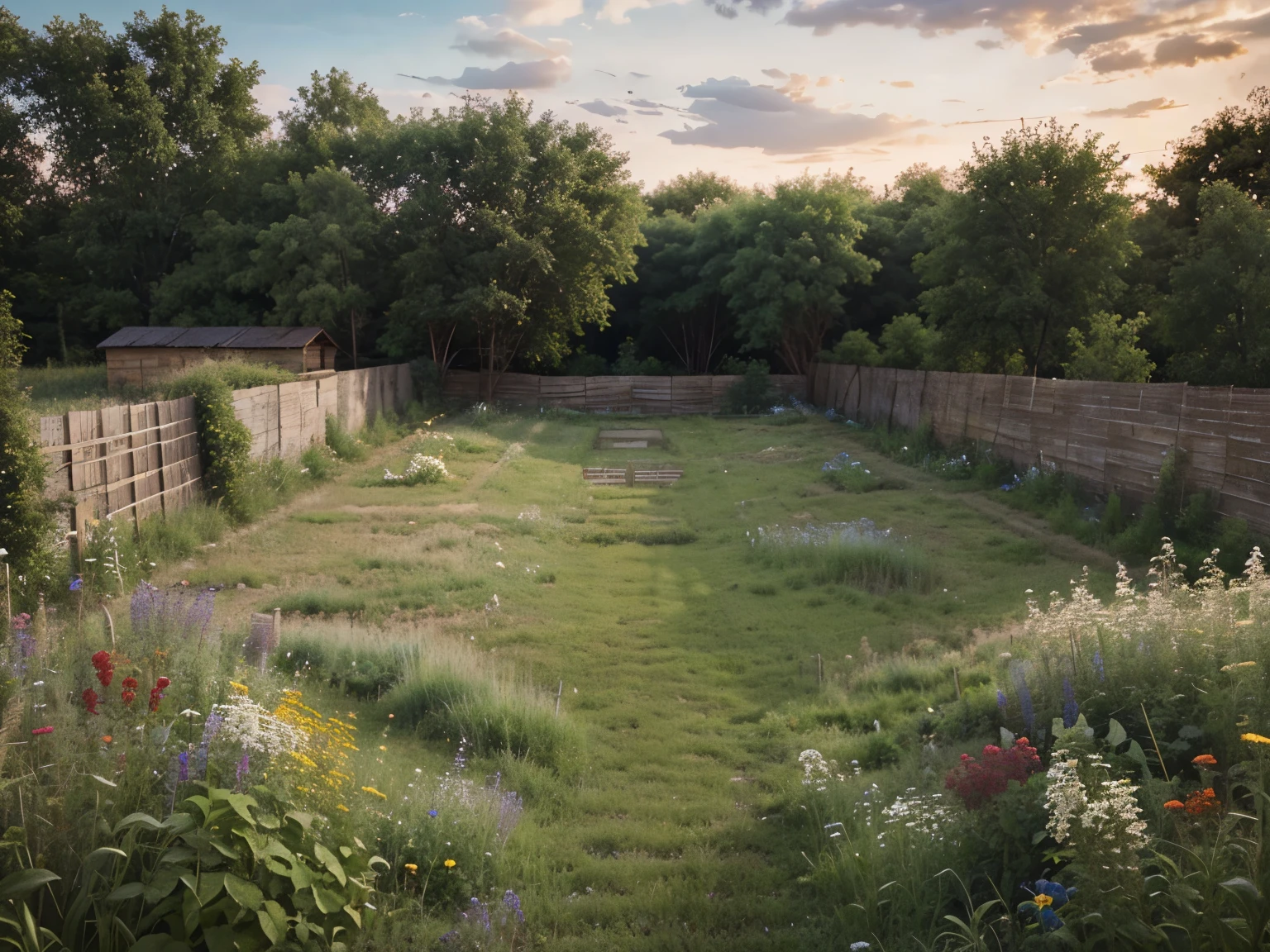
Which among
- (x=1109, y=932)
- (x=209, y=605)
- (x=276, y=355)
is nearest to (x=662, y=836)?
(x=1109, y=932)

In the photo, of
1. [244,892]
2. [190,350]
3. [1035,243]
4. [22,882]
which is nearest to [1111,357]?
[1035,243]

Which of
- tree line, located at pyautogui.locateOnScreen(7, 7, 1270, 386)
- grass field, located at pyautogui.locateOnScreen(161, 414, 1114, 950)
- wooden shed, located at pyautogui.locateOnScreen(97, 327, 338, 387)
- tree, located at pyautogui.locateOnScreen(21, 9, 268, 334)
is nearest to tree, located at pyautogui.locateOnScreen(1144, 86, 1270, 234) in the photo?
tree line, located at pyautogui.locateOnScreen(7, 7, 1270, 386)

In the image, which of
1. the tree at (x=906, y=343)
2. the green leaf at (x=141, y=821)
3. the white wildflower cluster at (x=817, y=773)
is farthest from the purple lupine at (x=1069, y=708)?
the tree at (x=906, y=343)

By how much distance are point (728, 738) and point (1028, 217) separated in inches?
775

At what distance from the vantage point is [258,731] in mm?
3391

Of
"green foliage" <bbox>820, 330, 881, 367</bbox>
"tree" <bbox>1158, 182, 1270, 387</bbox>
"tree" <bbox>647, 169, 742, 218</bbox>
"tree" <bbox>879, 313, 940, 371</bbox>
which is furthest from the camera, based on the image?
"tree" <bbox>647, 169, 742, 218</bbox>

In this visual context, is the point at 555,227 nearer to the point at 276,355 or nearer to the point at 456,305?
the point at 456,305

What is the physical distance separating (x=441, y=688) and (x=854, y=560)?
544 centimetres

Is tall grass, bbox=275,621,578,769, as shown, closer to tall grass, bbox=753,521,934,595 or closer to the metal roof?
tall grass, bbox=753,521,934,595

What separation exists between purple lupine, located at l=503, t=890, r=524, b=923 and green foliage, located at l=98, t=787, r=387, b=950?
0.54 m

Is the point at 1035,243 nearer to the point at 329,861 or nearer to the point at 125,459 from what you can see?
the point at 125,459

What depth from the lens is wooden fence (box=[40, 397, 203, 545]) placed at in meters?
8.81

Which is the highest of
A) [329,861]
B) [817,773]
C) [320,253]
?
[320,253]

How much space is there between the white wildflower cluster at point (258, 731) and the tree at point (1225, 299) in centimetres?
1966
